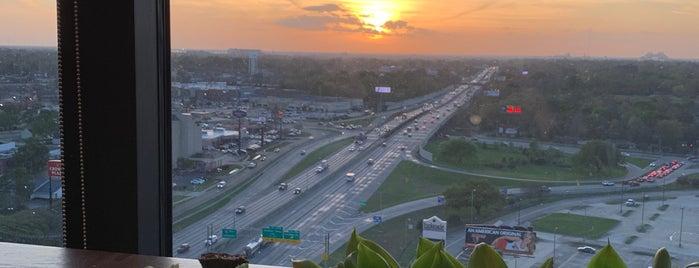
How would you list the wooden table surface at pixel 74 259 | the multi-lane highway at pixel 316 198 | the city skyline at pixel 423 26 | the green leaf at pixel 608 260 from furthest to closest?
the multi-lane highway at pixel 316 198 → the city skyline at pixel 423 26 → the wooden table surface at pixel 74 259 → the green leaf at pixel 608 260

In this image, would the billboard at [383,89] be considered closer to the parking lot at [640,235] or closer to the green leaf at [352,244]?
the parking lot at [640,235]

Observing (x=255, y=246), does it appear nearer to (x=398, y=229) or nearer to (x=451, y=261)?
(x=398, y=229)

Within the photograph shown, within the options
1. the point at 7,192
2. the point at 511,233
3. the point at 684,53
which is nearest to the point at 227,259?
the point at 511,233

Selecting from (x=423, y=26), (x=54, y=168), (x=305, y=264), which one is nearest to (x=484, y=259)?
(x=305, y=264)

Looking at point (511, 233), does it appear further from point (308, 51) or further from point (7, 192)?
point (7, 192)

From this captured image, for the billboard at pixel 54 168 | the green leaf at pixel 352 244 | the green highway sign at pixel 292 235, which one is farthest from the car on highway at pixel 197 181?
the green leaf at pixel 352 244
